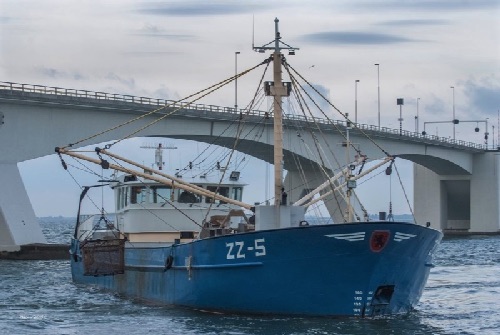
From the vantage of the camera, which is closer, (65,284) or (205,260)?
(205,260)

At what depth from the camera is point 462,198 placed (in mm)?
126562

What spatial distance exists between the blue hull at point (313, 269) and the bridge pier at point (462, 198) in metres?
89.2

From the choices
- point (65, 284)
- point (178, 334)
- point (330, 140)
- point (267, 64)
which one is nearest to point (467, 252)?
point (330, 140)

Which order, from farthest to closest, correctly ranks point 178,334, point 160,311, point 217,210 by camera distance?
point 217,210 < point 160,311 < point 178,334

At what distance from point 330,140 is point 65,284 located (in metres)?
44.8

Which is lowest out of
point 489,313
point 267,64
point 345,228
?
point 489,313

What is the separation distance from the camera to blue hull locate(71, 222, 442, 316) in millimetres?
29062

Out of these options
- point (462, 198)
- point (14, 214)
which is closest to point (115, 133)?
point (14, 214)

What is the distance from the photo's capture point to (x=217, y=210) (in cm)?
3869

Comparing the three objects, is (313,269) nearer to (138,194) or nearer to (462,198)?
(138,194)

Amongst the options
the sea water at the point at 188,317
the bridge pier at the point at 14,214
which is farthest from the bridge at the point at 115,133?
the sea water at the point at 188,317

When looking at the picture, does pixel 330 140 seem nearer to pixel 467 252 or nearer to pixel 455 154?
pixel 467 252

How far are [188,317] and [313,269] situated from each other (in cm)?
440

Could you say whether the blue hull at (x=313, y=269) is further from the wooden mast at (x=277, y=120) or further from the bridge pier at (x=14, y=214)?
the bridge pier at (x=14, y=214)
